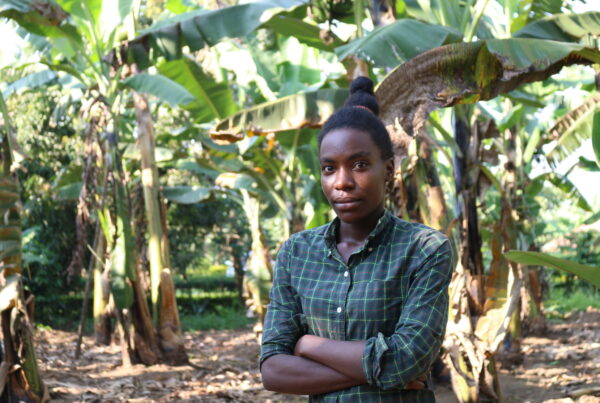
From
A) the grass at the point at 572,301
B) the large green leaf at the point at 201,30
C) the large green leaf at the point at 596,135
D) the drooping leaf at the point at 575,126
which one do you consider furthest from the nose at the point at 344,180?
the grass at the point at 572,301

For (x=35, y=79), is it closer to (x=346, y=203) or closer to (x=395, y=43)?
(x=395, y=43)

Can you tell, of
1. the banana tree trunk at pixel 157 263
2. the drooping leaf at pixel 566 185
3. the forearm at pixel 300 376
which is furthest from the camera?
the drooping leaf at pixel 566 185

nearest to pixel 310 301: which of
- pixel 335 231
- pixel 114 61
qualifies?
pixel 335 231

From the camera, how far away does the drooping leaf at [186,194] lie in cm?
1146

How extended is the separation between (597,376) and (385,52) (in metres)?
5.05

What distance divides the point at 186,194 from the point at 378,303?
9.91 metres

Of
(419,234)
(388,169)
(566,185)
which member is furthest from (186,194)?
(419,234)

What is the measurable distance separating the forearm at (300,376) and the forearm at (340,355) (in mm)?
23

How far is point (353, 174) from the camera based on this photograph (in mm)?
2004

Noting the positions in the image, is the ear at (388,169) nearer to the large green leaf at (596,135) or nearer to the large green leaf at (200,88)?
the large green leaf at (596,135)

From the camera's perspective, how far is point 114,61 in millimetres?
6492

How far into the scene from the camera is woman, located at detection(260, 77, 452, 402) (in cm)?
189

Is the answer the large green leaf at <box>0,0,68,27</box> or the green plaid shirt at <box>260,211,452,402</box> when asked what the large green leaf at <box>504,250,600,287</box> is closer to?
the green plaid shirt at <box>260,211,452,402</box>

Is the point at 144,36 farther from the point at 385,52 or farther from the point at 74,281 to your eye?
the point at 74,281
